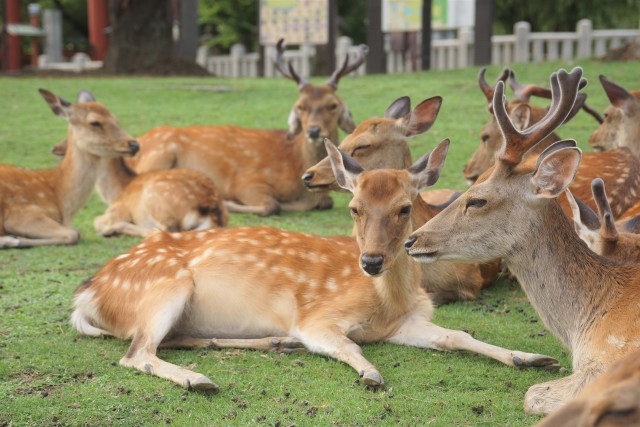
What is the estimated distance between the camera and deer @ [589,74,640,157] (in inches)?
335

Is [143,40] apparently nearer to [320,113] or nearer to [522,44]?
[522,44]

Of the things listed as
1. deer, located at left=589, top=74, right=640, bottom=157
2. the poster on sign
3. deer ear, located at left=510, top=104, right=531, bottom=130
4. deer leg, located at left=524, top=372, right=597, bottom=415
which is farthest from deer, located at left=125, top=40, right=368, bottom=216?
the poster on sign

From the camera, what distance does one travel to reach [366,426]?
4023 millimetres

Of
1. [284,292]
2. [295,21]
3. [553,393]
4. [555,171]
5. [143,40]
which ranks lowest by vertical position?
[553,393]

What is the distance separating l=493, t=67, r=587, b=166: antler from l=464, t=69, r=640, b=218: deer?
158 cm

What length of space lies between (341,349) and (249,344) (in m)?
0.52

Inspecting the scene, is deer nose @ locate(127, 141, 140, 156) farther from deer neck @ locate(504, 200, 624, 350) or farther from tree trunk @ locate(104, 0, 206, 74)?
tree trunk @ locate(104, 0, 206, 74)

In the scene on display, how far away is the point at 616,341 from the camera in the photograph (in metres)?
4.07

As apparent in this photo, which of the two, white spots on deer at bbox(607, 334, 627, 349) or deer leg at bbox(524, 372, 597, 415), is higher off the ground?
white spots on deer at bbox(607, 334, 627, 349)

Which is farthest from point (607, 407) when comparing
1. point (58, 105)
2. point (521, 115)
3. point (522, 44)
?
point (522, 44)

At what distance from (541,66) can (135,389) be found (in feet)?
41.4

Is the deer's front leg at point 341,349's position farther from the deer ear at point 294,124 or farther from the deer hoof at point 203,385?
the deer ear at point 294,124

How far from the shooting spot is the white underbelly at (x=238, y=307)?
205 inches

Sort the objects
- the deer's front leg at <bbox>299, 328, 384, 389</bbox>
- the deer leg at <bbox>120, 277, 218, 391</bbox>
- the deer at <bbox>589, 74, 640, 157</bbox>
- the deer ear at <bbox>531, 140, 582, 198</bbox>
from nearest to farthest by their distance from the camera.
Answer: the deer ear at <bbox>531, 140, 582, 198</bbox> → the deer's front leg at <bbox>299, 328, 384, 389</bbox> → the deer leg at <bbox>120, 277, 218, 391</bbox> → the deer at <bbox>589, 74, 640, 157</bbox>
